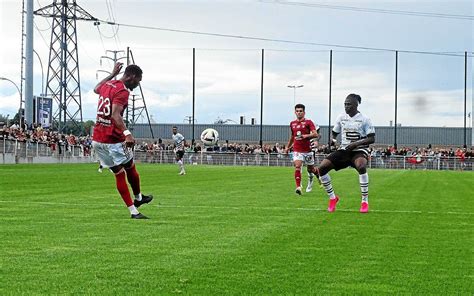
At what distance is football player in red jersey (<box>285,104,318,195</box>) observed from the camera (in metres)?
22.3

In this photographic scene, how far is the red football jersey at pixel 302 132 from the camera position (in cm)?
2244

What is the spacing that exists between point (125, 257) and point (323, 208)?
826 cm

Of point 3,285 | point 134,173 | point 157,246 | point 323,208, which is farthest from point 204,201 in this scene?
point 3,285

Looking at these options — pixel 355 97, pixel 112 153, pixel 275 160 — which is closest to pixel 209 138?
pixel 275 160

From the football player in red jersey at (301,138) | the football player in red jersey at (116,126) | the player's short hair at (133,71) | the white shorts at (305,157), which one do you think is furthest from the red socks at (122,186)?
the white shorts at (305,157)

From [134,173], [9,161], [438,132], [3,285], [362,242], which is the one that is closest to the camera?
[3,285]

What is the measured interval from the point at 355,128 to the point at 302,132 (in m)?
7.08

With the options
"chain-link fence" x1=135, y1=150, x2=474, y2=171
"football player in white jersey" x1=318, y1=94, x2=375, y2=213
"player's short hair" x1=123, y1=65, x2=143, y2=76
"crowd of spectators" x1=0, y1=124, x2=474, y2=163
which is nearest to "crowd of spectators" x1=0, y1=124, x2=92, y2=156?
"crowd of spectators" x1=0, y1=124, x2=474, y2=163

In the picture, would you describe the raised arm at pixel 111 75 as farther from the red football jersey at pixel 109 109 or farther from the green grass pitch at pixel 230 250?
the green grass pitch at pixel 230 250

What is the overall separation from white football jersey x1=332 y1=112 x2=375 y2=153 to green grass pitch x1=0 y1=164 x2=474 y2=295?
1362 millimetres

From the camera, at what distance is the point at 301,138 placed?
886 inches

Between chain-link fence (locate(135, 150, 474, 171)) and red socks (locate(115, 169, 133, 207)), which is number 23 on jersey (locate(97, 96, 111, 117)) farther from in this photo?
chain-link fence (locate(135, 150, 474, 171))

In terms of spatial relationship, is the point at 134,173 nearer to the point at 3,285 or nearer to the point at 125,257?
the point at 125,257

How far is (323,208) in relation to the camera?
15.9 metres
